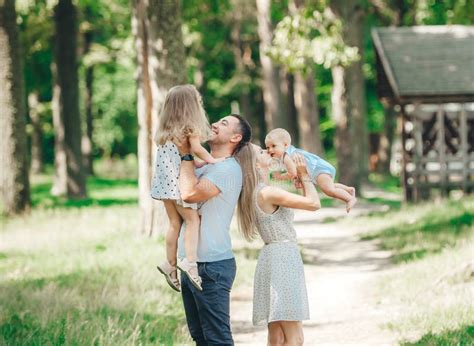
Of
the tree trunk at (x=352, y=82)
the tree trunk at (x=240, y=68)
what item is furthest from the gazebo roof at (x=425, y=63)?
the tree trunk at (x=240, y=68)

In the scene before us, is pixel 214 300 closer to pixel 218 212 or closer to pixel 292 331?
pixel 218 212

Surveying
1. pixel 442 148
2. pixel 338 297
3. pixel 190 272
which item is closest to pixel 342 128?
pixel 442 148

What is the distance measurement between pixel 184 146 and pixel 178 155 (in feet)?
0.31

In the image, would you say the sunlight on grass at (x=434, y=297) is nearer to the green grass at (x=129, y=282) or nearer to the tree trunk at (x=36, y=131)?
the green grass at (x=129, y=282)

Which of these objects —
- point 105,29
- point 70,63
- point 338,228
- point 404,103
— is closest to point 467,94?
point 404,103

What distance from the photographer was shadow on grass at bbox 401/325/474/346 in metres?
7.41

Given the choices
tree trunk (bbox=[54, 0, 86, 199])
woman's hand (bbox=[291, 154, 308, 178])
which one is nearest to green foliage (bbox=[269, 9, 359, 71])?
tree trunk (bbox=[54, 0, 86, 199])

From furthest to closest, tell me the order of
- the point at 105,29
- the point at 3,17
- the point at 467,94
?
the point at 105,29
the point at 467,94
the point at 3,17

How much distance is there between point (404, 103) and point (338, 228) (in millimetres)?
6978

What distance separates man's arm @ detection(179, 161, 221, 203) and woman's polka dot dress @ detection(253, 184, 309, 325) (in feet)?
1.54

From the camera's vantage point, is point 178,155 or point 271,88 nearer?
point 178,155

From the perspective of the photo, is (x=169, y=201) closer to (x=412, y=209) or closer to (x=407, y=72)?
(x=412, y=209)

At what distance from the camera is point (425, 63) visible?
2586 centimetres

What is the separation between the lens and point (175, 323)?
8969 mm
